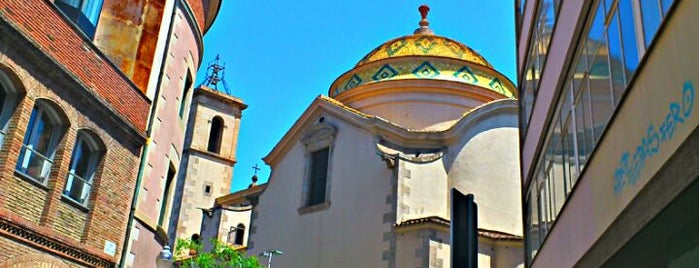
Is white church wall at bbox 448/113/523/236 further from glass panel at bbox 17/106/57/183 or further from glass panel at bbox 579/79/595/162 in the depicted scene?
glass panel at bbox 17/106/57/183

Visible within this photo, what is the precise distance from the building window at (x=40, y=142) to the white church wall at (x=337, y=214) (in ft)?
41.5

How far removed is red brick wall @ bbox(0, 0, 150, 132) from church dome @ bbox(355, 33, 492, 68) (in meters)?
15.6

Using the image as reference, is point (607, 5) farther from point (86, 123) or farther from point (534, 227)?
point (86, 123)

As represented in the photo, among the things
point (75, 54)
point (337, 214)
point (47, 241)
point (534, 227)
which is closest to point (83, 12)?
point (75, 54)

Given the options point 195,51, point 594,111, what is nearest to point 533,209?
point 594,111

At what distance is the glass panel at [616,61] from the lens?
290 inches

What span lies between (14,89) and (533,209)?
10.5m

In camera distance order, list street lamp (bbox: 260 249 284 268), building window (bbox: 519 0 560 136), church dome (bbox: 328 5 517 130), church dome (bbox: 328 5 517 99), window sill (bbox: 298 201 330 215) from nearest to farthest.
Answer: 1. building window (bbox: 519 0 560 136)
2. street lamp (bbox: 260 249 284 268)
3. window sill (bbox: 298 201 330 215)
4. church dome (bbox: 328 5 517 130)
5. church dome (bbox: 328 5 517 99)

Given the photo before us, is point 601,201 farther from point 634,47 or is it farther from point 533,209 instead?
point 533,209

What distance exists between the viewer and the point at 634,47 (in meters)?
6.88

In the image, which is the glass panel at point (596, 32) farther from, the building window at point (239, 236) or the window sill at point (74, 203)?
the building window at point (239, 236)

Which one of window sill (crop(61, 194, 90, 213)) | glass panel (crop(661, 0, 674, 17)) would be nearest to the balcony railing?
window sill (crop(61, 194, 90, 213))

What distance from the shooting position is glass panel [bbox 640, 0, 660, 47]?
6208 millimetres

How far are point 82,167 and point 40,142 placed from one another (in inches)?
54.2
